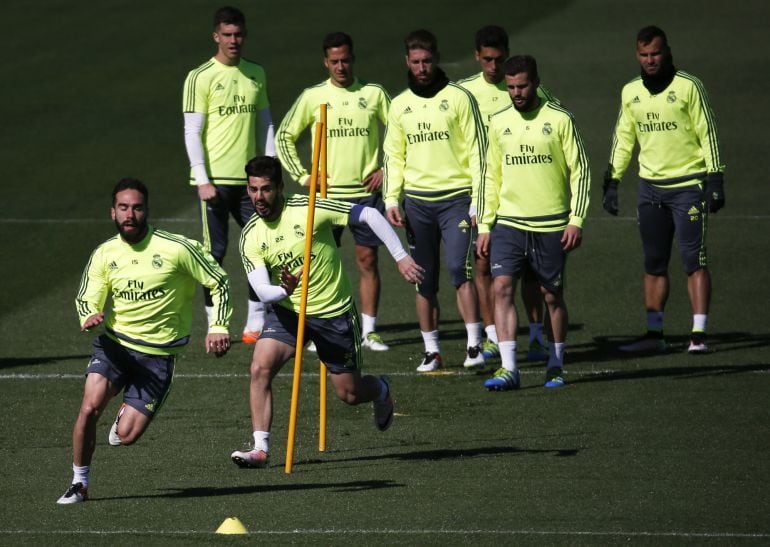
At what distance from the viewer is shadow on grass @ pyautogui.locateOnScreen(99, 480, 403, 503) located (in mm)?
9539

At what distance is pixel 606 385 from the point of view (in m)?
12.6

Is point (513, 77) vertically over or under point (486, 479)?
over

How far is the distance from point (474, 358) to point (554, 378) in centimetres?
100

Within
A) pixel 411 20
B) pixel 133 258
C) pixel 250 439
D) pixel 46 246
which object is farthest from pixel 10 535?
pixel 411 20

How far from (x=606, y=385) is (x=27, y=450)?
184 inches

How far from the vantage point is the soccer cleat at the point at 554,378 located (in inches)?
494

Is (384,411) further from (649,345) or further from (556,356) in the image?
(649,345)

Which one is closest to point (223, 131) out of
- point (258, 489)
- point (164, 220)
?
point (258, 489)

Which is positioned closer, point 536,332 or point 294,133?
point 536,332

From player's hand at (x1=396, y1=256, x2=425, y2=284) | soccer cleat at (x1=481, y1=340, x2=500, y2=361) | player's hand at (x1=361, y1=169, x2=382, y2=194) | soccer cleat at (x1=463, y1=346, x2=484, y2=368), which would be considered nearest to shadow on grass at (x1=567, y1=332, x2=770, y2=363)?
soccer cleat at (x1=481, y1=340, x2=500, y2=361)

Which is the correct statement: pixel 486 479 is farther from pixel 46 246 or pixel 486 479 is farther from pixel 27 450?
pixel 46 246

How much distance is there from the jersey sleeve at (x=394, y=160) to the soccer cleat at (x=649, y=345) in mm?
2605

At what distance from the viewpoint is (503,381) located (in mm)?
12383

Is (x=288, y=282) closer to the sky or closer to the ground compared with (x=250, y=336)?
closer to the sky
